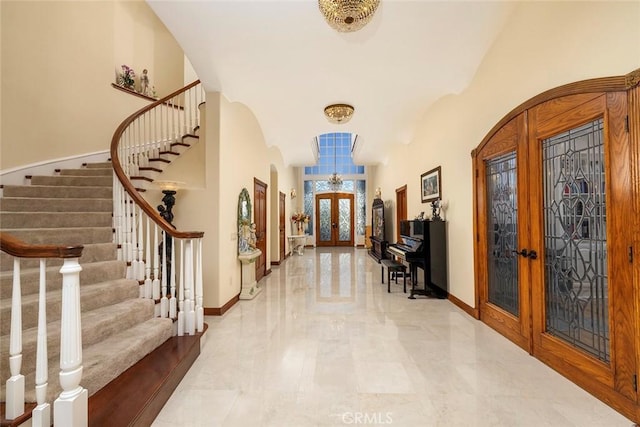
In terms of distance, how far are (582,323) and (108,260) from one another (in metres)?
4.24

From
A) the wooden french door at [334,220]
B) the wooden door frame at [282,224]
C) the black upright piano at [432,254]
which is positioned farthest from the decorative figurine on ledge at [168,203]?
the wooden french door at [334,220]

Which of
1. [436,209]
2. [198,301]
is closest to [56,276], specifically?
[198,301]

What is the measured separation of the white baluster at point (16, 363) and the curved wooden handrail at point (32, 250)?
0.14 ft

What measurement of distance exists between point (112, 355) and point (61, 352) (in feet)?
2.28

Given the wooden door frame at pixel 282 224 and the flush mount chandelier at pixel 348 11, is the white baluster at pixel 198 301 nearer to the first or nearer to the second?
the flush mount chandelier at pixel 348 11

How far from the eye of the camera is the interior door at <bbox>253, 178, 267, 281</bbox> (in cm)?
564

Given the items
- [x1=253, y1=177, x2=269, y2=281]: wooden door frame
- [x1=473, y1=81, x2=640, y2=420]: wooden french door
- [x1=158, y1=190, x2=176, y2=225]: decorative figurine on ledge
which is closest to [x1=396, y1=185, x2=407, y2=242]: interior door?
[x1=253, y1=177, x2=269, y2=281]: wooden door frame

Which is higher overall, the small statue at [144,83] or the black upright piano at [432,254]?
the small statue at [144,83]

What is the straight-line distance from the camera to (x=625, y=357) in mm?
1766

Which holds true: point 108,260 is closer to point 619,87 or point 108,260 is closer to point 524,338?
point 524,338

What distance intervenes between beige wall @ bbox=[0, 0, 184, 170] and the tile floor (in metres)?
3.73

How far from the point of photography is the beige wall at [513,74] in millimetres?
1854

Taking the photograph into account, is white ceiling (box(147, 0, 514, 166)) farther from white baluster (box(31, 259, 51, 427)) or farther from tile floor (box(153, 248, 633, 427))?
tile floor (box(153, 248, 633, 427))

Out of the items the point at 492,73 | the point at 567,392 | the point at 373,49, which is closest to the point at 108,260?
the point at 373,49
